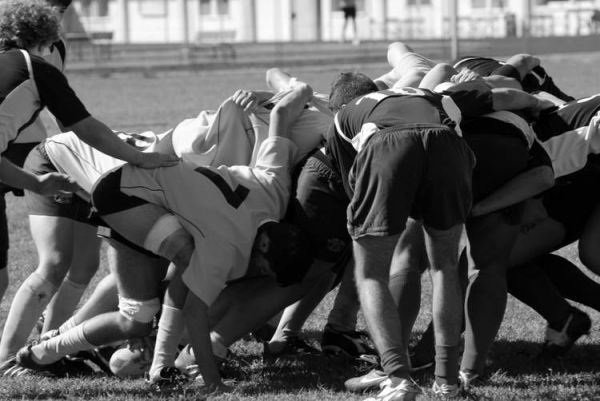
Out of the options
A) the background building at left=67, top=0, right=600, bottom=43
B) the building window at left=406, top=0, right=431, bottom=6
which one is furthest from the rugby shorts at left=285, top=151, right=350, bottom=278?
the building window at left=406, top=0, right=431, bottom=6

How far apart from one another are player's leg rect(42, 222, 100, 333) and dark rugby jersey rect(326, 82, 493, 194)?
63.2 inches

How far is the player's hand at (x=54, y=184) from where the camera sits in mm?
4688

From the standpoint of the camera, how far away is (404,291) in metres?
4.90

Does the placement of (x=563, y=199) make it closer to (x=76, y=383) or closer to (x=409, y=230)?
(x=409, y=230)

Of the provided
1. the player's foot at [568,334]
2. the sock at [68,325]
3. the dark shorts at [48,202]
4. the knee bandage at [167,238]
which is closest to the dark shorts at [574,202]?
the player's foot at [568,334]

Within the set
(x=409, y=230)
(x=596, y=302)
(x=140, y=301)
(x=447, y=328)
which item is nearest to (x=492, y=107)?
(x=409, y=230)

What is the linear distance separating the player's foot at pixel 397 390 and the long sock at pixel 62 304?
2.02 meters

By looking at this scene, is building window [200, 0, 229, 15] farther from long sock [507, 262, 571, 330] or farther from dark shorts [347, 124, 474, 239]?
dark shorts [347, 124, 474, 239]

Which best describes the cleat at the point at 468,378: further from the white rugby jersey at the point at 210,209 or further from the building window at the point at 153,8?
the building window at the point at 153,8

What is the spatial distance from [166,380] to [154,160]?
947 millimetres

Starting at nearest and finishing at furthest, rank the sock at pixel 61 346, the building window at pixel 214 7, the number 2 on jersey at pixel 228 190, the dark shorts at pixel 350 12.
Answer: the number 2 on jersey at pixel 228 190, the sock at pixel 61 346, the dark shorts at pixel 350 12, the building window at pixel 214 7

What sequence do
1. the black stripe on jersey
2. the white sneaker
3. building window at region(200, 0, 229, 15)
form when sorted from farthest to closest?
1. building window at region(200, 0, 229, 15)
2. the white sneaker
3. the black stripe on jersey

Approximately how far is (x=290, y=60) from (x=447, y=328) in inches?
1227

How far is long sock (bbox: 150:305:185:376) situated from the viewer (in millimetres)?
4777
